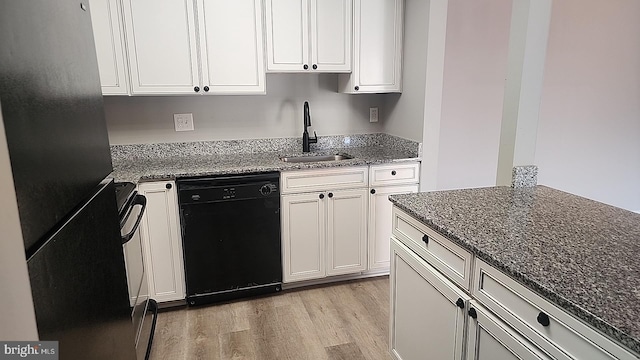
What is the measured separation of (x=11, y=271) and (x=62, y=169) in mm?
304

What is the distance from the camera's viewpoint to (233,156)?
2.99 m

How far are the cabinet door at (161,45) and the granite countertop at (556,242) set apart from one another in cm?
164

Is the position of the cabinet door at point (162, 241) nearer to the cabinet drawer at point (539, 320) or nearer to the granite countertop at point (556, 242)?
the granite countertop at point (556, 242)

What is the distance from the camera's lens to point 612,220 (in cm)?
147

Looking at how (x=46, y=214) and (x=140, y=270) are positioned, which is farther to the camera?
(x=140, y=270)

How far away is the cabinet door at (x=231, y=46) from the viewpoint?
99.4 inches

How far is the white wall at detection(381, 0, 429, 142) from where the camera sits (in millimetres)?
2717

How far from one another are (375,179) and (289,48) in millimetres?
1086

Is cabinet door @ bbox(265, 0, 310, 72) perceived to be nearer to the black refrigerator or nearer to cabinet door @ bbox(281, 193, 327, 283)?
cabinet door @ bbox(281, 193, 327, 283)

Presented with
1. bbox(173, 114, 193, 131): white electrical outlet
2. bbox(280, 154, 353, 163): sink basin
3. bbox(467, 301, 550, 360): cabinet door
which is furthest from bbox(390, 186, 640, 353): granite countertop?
bbox(173, 114, 193, 131): white electrical outlet

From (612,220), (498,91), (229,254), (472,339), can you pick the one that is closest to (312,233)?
(229,254)

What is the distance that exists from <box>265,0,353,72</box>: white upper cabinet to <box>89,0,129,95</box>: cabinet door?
35.8 inches

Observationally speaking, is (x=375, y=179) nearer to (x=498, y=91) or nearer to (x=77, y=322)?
(x=498, y=91)

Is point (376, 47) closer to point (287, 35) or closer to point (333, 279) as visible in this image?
point (287, 35)
